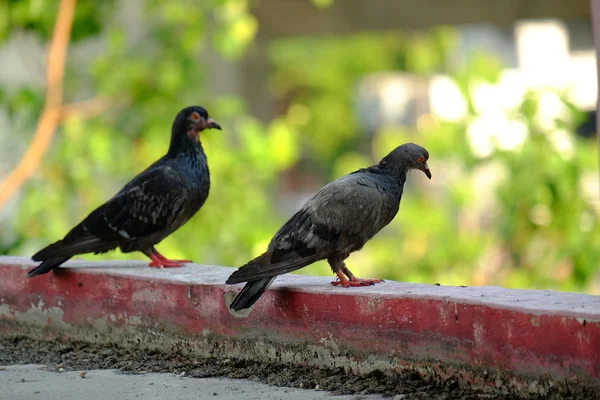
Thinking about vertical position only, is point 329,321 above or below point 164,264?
below

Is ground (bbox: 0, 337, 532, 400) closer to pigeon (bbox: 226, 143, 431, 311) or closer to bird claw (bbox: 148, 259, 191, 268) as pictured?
pigeon (bbox: 226, 143, 431, 311)

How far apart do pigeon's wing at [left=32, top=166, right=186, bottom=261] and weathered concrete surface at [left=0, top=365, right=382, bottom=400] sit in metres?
1.08

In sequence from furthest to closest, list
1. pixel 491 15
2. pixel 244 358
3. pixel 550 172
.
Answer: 1. pixel 491 15
2. pixel 550 172
3. pixel 244 358

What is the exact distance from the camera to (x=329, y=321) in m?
4.15

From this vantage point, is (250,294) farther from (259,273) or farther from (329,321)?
(329,321)

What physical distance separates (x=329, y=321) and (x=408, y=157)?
0.99 meters

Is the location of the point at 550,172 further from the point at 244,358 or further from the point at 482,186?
the point at 244,358

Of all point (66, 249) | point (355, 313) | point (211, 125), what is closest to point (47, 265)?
point (66, 249)

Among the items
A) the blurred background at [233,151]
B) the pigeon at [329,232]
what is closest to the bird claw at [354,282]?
the pigeon at [329,232]

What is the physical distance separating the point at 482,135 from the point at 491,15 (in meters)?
2.80

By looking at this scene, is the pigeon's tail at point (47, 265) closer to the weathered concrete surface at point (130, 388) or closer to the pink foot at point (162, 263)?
the pink foot at point (162, 263)

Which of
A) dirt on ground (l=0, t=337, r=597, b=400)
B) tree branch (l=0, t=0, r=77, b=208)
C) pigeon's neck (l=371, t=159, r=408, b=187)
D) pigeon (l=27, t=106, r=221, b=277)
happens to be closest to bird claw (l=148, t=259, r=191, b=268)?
pigeon (l=27, t=106, r=221, b=277)

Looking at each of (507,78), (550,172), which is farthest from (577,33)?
(550,172)

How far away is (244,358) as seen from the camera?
4.45m
